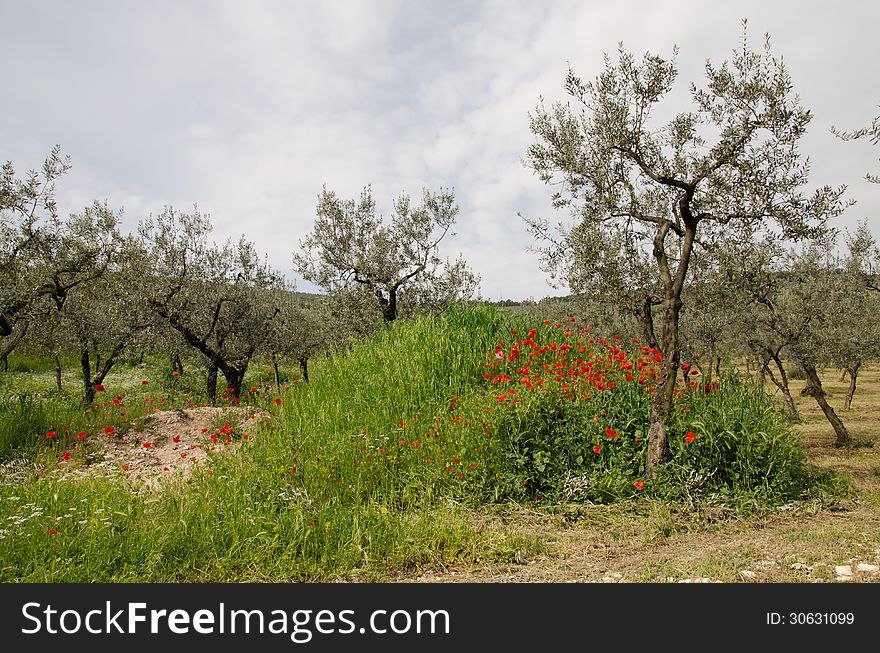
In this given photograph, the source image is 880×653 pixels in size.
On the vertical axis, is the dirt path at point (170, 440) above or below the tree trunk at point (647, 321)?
below

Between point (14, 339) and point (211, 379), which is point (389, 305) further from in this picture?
point (14, 339)

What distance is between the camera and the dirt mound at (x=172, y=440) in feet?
30.6

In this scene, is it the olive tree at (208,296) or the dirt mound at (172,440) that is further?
the olive tree at (208,296)

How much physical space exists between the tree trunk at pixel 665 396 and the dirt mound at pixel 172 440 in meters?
6.06

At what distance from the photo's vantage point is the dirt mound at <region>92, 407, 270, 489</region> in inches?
368

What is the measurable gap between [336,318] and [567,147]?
14.7 m

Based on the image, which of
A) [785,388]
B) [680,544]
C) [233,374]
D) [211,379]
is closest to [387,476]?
[680,544]

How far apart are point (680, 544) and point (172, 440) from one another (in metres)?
9.90

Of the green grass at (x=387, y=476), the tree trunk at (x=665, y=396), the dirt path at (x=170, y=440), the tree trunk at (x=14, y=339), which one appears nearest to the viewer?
the green grass at (x=387, y=476)

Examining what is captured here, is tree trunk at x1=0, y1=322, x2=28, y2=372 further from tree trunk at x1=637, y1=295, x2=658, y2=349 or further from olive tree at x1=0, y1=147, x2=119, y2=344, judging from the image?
tree trunk at x1=637, y1=295, x2=658, y2=349

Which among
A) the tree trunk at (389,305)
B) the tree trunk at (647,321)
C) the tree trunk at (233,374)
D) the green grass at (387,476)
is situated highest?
the tree trunk at (389,305)

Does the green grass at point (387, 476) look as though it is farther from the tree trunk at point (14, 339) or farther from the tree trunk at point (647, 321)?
the tree trunk at point (14, 339)

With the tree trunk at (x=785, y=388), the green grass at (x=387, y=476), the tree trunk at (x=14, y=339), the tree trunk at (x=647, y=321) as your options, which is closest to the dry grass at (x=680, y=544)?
the green grass at (x=387, y=476)
